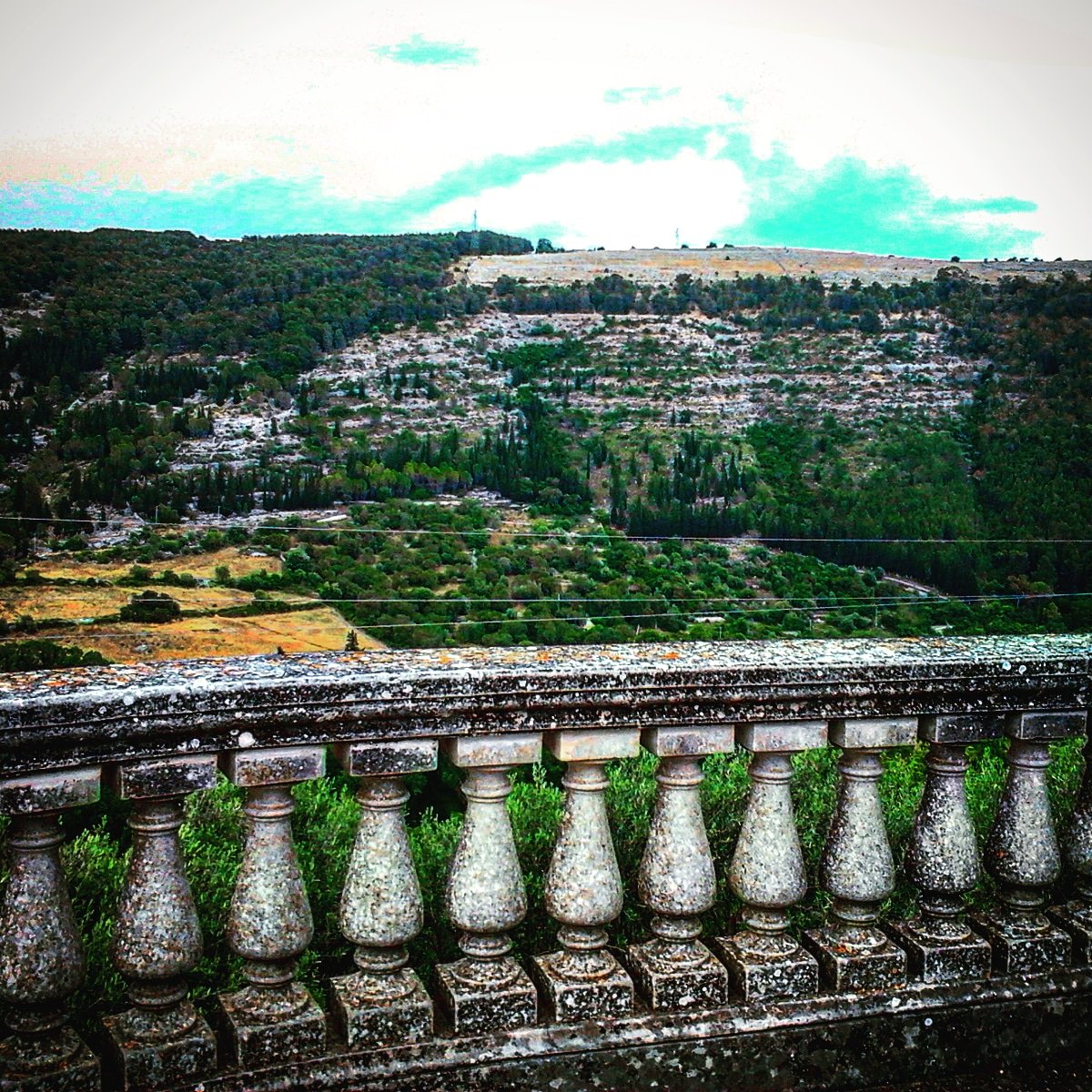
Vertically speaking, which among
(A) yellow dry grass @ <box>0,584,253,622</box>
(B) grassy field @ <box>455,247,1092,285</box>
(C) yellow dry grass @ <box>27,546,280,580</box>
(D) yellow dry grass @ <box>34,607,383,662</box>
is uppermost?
(B) grassy field @ <box>455,247,1092,285</box>

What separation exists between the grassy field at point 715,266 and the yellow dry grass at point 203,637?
2969 cm

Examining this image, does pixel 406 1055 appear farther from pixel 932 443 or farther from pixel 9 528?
pixel 932 443

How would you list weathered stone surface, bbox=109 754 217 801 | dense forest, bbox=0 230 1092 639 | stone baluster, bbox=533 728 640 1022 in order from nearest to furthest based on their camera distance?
weathered stone surface, bbox=109 754 217 801 → stone baluster, bbox=533 728 640 1022 → dense forest, bbox=0 230 1092 639

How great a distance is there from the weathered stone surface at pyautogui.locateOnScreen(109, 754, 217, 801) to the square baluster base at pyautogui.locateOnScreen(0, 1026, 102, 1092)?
52 cm

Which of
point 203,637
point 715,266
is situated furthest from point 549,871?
point 715,266

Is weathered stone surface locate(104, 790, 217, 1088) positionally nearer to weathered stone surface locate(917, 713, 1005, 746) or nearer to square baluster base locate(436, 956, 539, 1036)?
square baluster base locate(436, 956, 539, 1036)

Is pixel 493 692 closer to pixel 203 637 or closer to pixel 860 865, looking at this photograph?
pixel 860 865

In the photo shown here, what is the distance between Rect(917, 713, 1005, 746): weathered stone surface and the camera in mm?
3018

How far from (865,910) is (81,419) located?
4755cm

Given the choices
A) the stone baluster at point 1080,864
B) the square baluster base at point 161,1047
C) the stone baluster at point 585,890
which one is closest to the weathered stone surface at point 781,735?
the stone baluster at point 585,890

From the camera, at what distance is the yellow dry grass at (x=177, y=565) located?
39.0m

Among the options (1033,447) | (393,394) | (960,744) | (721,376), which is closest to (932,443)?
(1033,447)

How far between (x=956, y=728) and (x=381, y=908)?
1587mm

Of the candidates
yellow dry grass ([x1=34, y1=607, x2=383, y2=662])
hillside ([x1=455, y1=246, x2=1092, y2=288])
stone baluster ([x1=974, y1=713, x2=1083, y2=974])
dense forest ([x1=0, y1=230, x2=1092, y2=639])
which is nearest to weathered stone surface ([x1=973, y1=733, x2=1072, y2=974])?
stone baluster ([x1=974, y1=713, x2=1083, y2=974])
